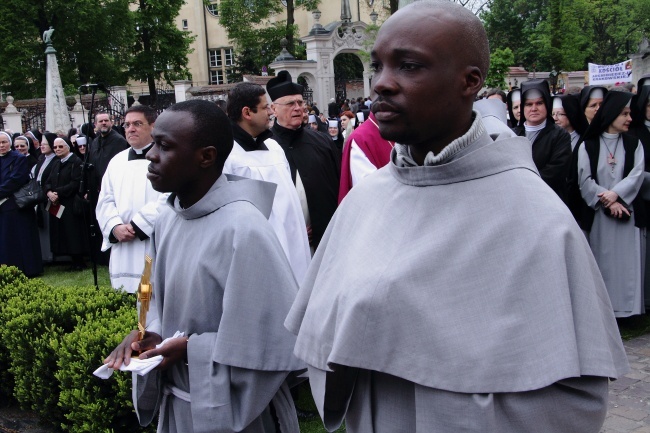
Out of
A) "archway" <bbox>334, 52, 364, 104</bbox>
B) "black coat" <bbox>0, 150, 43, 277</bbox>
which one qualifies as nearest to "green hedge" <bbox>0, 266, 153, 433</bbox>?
"black coat" <bbox>0, 150, 43, 277</bbox>

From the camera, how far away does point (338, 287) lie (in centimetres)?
196

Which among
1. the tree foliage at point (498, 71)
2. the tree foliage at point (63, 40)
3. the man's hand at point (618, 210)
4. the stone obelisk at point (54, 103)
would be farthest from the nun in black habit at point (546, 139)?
the tree foliage at point (63, 40)

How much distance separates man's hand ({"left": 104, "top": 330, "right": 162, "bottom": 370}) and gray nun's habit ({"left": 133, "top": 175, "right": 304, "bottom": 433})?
0.24 feet

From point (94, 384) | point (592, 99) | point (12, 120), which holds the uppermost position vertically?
point (12, 120)

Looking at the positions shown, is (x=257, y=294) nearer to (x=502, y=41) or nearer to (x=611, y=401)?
(x=611, y=401)

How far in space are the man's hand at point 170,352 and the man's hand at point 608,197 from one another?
5.45 metres

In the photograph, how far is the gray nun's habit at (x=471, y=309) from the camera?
1.69m

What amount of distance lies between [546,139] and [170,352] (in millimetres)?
5218

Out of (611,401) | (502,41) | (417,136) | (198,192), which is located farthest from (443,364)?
(502,41)

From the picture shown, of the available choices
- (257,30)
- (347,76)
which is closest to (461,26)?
(347,76)

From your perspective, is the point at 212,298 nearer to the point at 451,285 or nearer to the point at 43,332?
the point at 451,285

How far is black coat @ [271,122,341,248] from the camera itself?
5902 millimetres

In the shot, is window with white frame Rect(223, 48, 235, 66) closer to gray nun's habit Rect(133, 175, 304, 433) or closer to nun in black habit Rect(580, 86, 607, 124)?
nun in black habit Rect(580, 86, 607, 124)

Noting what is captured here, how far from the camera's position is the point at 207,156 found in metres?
2.99
